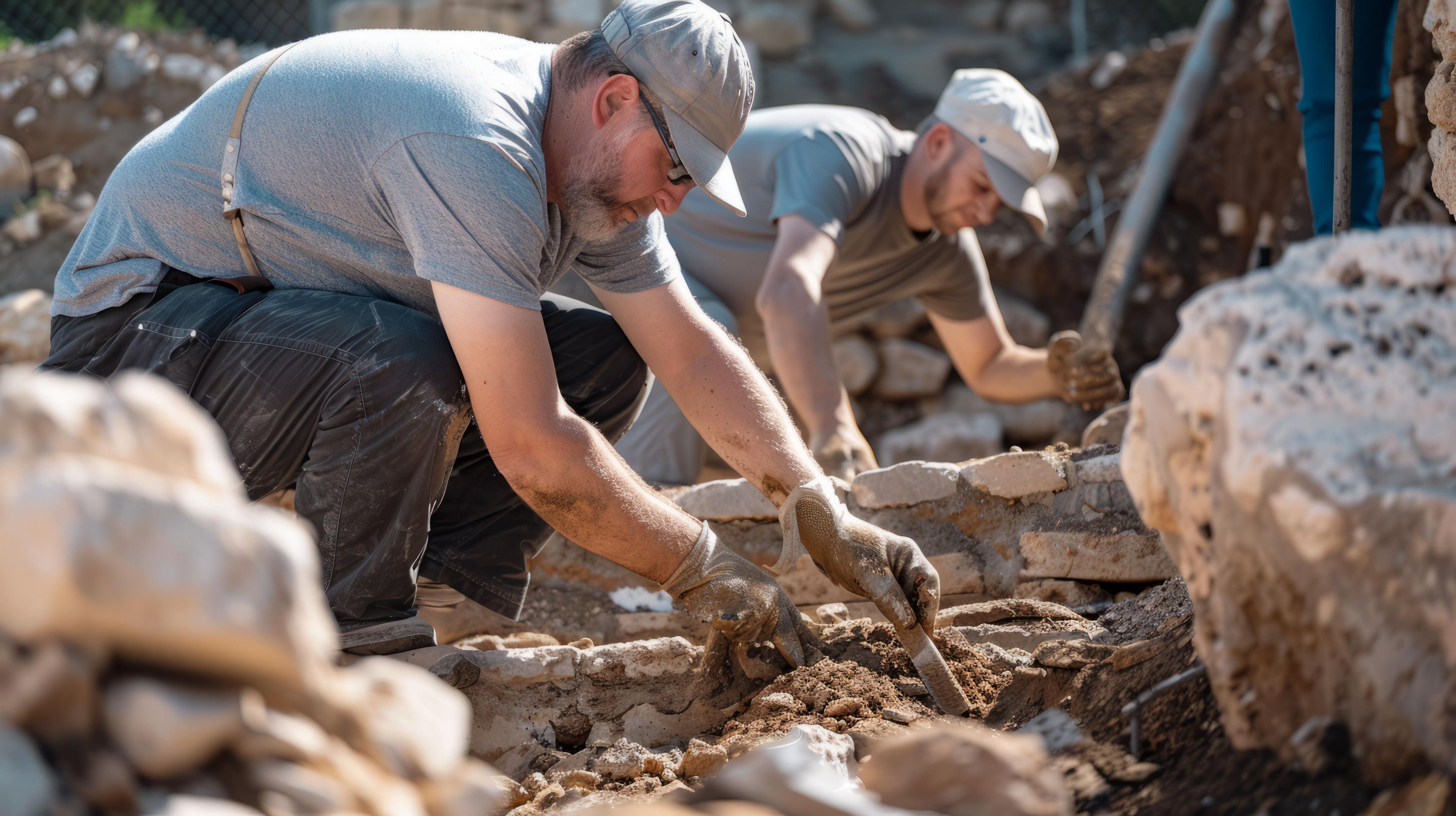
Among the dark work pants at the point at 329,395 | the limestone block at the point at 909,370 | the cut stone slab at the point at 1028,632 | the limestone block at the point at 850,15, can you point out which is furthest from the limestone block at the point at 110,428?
the limestone block at the point at 850,15

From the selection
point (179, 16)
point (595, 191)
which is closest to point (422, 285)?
point (595, 191)

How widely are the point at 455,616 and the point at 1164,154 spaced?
505 centimetres

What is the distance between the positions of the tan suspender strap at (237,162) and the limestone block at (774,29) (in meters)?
7.46

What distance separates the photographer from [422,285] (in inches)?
93.8

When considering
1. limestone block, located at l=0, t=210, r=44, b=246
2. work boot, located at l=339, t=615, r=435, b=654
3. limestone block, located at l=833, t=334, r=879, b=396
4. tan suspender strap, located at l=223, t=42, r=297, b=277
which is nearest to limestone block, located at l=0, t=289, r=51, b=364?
limestone block, located at l=0, t=210, r=44, b=246

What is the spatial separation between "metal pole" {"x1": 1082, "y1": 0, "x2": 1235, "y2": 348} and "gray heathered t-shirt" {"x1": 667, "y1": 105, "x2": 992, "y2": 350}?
86.1 inches

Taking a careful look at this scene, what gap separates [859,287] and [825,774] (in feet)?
10.0

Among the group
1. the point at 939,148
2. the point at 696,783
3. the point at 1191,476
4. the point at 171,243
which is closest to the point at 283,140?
the point at 171,243

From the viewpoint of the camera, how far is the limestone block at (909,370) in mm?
6926

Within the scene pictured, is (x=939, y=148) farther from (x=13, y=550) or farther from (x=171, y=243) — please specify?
(x=13, y=550)

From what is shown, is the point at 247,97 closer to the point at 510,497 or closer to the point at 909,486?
the point at 510,497

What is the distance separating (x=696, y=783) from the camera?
1.91 m

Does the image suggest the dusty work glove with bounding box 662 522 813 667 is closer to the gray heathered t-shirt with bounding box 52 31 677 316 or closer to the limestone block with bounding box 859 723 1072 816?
the gray heathered t-shirt with bounding box 52 31 677 316

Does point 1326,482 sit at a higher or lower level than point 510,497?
higher
